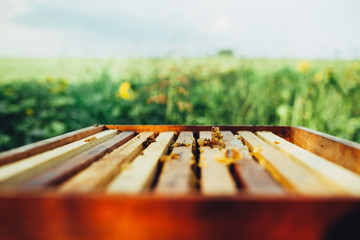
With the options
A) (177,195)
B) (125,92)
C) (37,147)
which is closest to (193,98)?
(125,92)

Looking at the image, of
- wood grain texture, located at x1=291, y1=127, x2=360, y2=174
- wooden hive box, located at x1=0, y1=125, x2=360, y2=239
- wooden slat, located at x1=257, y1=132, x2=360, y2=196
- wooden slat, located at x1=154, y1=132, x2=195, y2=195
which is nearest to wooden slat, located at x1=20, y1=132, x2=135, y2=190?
wooden hive box, located at x1=0, y1=125, x2=360, y2=239

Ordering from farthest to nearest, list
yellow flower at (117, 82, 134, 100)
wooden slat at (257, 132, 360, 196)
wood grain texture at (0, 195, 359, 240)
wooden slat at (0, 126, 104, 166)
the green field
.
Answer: yellow flower at (117, 82, 134, 100)
the green field
wooden slat at (0, 126, 104, 166)
wooden slat at (257, 132, 360, 196)
wood grain texture at (0, 195, 359, 240)

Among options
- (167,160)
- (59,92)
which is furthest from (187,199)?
(59,92)

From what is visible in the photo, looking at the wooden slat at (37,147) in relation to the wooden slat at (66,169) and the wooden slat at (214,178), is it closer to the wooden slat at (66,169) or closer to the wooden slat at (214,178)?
the wooden slat at (66,169)

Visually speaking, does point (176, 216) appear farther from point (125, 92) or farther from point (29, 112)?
point (29, 112)

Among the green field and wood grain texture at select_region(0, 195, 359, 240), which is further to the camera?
the green field

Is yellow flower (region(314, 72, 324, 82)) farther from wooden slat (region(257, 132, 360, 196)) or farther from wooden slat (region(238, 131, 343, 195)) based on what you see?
wooden slat (region(238, 131, 343, 195))

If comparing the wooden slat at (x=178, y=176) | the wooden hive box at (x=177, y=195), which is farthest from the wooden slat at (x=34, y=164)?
the wooden slat at (x=178, y=176)
